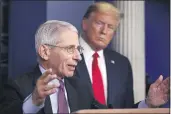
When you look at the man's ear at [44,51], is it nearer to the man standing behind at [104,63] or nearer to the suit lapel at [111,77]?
the man standing behind at [104,63]

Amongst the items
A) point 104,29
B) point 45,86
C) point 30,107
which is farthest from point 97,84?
point 45,86

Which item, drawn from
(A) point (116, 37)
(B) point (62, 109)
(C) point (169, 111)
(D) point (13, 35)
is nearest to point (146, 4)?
(A) point (116, 37)

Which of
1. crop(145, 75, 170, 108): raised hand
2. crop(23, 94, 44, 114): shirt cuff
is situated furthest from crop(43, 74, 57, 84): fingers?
crop(145, 75, 170, 108): raised hand

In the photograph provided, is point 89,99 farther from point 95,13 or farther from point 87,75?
point 95,13

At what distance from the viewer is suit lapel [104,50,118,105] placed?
392 cm

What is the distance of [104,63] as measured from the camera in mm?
4094

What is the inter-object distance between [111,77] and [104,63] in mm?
145

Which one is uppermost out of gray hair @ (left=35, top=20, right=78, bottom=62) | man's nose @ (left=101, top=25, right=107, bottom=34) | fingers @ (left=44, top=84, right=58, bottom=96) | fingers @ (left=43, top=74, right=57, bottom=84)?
gray hair @ (left=35, top=20, right=78, bottom=62)

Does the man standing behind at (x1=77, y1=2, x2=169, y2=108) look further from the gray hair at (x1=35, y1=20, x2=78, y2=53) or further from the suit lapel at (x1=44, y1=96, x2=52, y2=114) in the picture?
the suit lapel at (x1=44, y1=96, x2=52, y2=114)

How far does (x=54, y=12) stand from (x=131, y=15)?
2.52ft

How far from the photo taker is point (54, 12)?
16.4 ft

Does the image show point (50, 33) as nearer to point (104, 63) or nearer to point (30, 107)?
point (30, 107)

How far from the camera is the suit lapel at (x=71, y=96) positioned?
118 inches

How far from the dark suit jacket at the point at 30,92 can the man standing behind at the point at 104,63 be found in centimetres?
58
